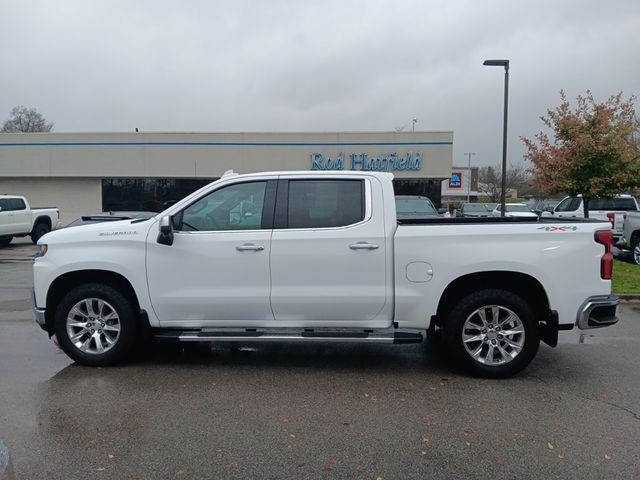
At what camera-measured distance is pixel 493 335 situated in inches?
220

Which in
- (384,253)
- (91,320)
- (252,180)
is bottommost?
(91,320)

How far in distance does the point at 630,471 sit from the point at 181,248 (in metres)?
4.17

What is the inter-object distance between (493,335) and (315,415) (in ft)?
6.60

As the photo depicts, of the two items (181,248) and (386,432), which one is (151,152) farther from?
(386,432)

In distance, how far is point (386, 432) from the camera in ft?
14.3

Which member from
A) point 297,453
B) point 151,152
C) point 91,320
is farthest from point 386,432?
point 151,152

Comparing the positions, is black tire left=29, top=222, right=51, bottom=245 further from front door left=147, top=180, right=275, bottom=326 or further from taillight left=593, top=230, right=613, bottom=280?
taillight left=593, top=230, right=613, bottom=280

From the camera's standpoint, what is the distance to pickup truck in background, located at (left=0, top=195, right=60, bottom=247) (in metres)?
20.3

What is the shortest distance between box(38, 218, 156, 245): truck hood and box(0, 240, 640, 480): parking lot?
1.35 meters

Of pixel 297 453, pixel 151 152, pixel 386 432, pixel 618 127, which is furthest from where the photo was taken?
pixel 151 152

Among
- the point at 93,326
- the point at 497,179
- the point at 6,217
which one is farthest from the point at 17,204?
the point at 497,179

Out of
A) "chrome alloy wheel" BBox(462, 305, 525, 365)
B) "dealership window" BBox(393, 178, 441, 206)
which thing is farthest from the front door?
"dealership window" BBox(393, 178, 441, 206)

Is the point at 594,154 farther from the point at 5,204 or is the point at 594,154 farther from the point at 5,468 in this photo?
the point at 5,204

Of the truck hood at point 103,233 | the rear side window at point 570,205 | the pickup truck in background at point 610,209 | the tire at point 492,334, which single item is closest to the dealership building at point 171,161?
the rear side window at point 570,205
